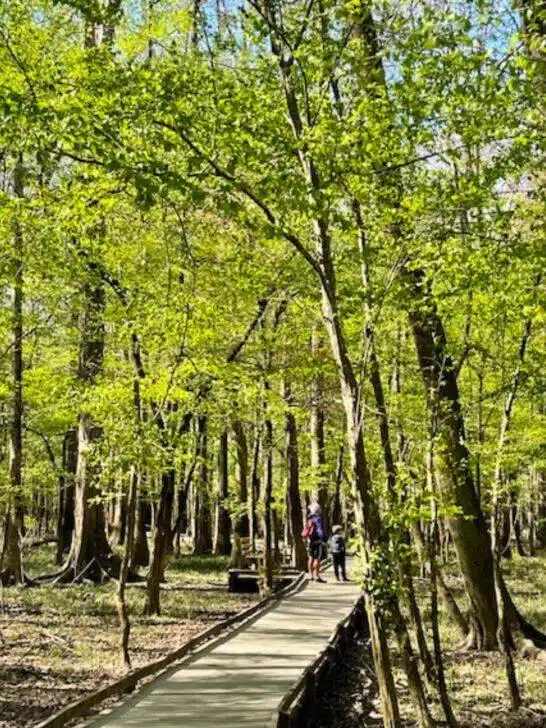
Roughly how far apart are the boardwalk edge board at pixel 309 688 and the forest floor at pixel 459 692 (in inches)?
9.2

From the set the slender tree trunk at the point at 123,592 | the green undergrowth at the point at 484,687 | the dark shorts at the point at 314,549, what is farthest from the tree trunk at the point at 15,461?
the green undergrowth at the point at 484,687

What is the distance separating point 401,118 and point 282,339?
845cm

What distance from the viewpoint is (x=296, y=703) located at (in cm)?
711

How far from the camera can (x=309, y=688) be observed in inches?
305

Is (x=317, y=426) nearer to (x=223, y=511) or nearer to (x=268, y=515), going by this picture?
(x=268, y=515)

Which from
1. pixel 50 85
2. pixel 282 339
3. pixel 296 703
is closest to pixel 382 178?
pixel 50 85

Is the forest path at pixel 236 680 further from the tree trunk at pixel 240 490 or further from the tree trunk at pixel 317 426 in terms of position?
the tree trunk at pixel 317 426

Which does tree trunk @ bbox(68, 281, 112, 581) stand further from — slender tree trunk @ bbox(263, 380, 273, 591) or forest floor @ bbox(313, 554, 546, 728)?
forest floor @ bbox(313, 554, 546, 728)

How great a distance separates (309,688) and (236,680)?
35.1 inches

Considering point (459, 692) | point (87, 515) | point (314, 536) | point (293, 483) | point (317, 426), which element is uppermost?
point (317, 426)

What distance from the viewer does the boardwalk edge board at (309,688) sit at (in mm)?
6476

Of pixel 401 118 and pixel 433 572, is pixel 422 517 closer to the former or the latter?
pixel 433 572

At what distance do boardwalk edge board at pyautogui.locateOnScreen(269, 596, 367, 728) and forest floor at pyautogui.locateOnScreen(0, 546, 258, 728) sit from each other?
213 centimetres

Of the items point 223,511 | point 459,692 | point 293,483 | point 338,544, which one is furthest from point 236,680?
point 223,511
